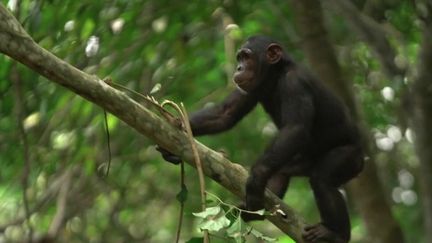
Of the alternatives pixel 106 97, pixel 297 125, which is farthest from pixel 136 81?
pixel 106 97

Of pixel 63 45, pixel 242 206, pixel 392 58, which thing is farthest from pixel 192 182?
pixel 242 206

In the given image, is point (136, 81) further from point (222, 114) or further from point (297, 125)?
point (297, 125)

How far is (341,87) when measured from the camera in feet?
22.7

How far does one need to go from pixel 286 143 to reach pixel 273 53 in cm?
94

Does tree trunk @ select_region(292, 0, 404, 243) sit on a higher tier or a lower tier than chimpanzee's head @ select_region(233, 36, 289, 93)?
lower

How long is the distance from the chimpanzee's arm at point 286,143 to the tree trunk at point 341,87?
5.73ft

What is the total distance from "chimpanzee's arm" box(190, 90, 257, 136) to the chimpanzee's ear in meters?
0.28

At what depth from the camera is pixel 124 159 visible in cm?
834

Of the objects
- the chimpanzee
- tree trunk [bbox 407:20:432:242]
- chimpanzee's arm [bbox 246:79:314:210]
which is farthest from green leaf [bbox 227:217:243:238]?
tree trunk [bbox 407:20:432:242]

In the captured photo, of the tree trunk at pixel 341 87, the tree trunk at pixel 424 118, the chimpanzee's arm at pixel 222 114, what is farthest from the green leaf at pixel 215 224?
the tree trunk at pixel 424 118

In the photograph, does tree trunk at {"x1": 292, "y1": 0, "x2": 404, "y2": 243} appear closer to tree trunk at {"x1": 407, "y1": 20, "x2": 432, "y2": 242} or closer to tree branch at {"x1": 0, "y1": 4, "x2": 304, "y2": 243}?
tree trunk at {"x1": 407, "y1": 20, "x2": 432, "y2": 242}

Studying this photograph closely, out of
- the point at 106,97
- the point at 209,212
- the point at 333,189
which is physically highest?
the point at 106,97

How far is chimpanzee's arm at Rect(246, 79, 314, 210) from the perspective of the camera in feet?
14.4

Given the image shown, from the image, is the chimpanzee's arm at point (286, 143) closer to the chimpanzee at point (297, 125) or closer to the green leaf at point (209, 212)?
the chimpanzee at point (297, 125)
